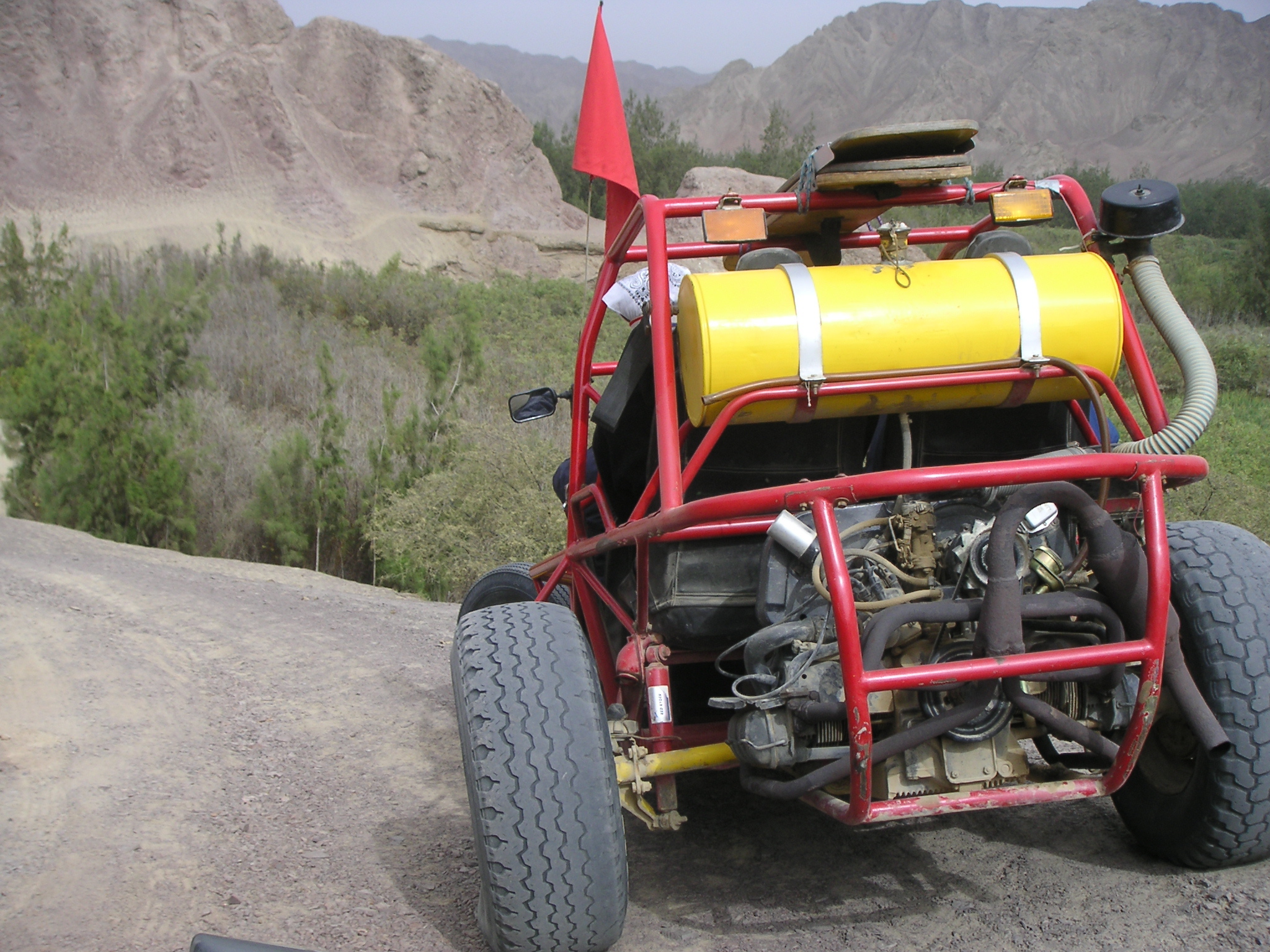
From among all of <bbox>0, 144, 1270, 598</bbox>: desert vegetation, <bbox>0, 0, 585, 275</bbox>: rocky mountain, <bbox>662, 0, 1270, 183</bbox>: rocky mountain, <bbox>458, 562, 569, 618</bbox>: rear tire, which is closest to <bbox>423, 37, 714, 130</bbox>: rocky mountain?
<bbox>662, 0, 1270, 183</bbox>: rocky mountain

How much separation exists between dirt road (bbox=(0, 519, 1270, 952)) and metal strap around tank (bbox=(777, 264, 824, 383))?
4.48ft

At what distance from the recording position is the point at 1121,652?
2207mm

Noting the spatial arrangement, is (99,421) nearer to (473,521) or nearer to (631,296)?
(473,521)

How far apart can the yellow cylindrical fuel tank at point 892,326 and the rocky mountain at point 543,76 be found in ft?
403

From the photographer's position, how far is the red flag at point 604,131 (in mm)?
4043

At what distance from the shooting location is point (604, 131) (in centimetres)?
406

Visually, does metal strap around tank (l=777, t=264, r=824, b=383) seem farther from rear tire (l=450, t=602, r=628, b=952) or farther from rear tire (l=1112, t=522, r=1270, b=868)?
rear tire (l=1112, t=522, r=1270, b=868)

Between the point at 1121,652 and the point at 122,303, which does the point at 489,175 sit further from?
the point at 1121,652

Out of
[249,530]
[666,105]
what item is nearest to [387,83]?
[249,530]

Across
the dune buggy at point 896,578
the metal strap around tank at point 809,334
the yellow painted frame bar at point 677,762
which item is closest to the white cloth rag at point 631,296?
the dune buggy at point 896,578

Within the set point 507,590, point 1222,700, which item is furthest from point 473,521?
point 1222,700

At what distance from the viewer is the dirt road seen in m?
2.72

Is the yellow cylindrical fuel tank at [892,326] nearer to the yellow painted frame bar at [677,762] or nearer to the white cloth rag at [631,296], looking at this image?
the white cloth rag at [631,296]

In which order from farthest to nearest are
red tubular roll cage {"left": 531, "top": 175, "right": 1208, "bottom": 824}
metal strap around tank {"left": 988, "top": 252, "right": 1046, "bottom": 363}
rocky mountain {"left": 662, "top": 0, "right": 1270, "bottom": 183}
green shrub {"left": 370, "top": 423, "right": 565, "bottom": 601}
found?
rocky mountain {"left": 662, "top": 0, "right": 1270, "bottom": 183}
green shrub {"left": 370, "top": 423, "right": 565, "bottom": 601}
metal strap around tank {"left": 988, "top": 252, "right": 1046, "bottom": 363}
red tubular roll cage {"left": 531, "top": 175, "right": 1208, "bottom": 824}
